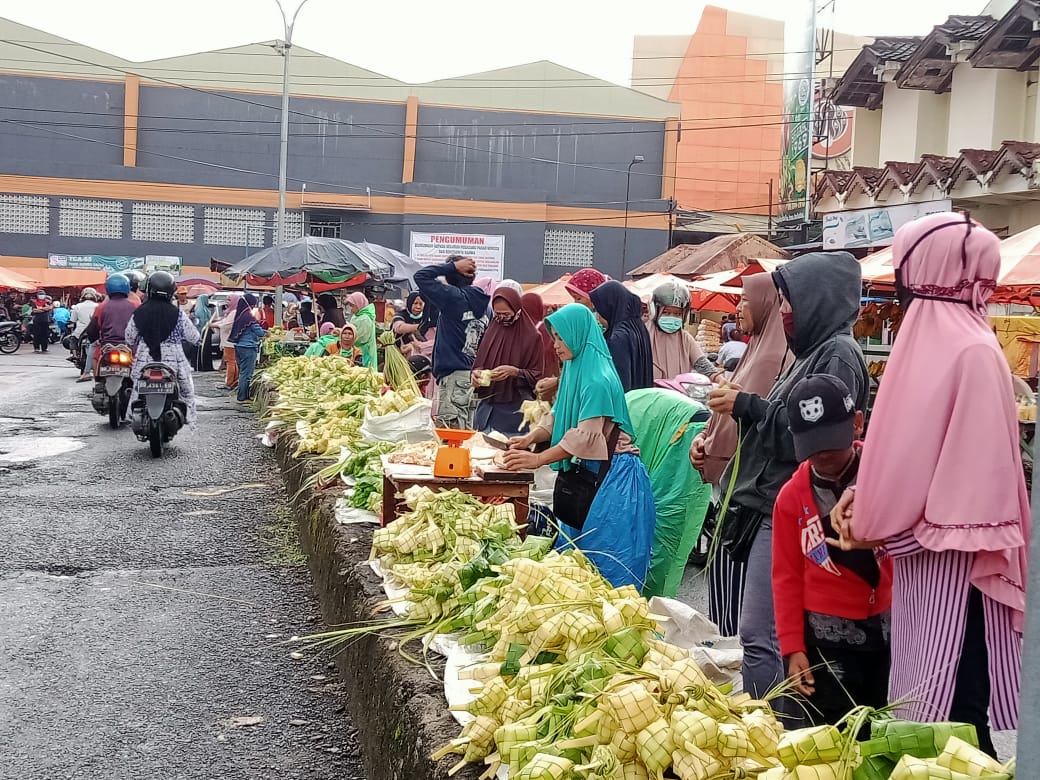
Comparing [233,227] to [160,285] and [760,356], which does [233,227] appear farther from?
[760,356]

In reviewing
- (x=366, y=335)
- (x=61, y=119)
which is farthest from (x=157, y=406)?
(x=61, y=119)

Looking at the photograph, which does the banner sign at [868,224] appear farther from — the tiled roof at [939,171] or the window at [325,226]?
the window at [325,226]

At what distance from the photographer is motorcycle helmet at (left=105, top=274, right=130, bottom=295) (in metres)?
13.1

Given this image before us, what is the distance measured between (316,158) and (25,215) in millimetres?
11824

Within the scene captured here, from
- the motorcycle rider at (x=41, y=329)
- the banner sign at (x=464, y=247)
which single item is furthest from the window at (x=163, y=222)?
the motorcycle rider at (x=41, y=329)

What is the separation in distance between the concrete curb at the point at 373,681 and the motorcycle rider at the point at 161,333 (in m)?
5.44

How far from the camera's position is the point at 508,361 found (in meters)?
7.95

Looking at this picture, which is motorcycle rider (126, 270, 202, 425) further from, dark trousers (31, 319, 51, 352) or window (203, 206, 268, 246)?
window (203, 206, 268, 246)

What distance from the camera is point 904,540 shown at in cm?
299

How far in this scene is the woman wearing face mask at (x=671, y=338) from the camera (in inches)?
328

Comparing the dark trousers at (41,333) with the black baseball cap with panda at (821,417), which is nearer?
the black baseball cap with panda at (821,417)

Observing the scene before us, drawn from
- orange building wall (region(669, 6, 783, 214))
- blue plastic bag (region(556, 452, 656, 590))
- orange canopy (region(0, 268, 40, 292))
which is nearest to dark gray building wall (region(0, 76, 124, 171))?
orange canopy (region(0, 268, 40, 292))

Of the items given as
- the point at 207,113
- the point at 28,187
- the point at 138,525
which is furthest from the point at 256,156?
the point at 138,525

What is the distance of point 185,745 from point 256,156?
44.8m
